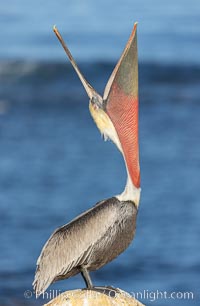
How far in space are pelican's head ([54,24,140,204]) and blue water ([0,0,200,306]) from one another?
724 cm

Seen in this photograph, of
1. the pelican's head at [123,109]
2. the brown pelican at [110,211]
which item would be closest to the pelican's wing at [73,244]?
the brown pelican at [110,211]

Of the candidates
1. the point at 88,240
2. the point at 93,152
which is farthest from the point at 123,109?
the point at 93,152

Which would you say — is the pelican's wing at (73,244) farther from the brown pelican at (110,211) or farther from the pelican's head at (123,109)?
the pelican's head at (123,109)

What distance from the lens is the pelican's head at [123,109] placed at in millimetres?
7480

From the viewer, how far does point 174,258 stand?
17.2 meters

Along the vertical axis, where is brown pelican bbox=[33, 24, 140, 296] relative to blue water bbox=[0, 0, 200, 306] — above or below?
below

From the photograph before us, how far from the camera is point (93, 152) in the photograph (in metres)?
21.8

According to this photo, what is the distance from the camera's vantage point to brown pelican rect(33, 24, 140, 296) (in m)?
7.45

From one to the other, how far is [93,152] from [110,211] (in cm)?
1439

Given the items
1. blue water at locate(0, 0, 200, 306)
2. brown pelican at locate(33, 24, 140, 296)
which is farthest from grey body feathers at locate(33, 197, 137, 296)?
blue water at locate(0, 0, 200, 306)

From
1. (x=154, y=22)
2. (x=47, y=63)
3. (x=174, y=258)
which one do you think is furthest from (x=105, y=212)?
(x=154, y=22)

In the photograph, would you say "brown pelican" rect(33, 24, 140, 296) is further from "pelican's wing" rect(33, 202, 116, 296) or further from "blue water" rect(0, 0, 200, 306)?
"blue water" rect(0, 0, 200, 306)

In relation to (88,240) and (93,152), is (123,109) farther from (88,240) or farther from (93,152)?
(93,152)

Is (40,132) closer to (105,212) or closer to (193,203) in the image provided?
(193,203)
